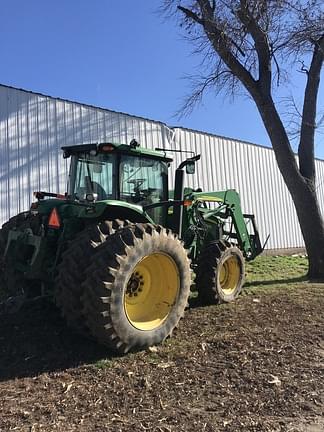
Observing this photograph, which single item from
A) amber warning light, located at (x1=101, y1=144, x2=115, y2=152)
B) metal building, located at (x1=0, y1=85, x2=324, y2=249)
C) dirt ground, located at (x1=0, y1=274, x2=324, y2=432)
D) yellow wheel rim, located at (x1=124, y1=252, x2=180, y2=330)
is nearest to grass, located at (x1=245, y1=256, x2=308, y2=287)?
metal building, located at (x1=0, y1=85, x2=324, y2=249)

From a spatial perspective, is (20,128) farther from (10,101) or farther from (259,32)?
(259,32)

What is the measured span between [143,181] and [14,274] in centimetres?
226

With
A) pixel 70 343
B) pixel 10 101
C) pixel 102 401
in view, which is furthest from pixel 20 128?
pixel 102 401

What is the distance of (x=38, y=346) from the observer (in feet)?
19.6

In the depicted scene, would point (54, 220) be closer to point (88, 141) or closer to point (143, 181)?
point (143, 181)

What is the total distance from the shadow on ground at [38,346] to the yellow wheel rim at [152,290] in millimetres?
681

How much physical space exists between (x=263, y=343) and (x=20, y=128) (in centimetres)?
759

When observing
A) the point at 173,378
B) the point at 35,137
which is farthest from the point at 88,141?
the point at 173,378

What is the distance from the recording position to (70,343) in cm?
612

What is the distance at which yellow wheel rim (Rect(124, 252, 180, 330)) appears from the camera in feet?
20.6

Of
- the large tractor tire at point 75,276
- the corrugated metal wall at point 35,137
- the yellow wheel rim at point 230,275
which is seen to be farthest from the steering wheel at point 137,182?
the corrugated metal wall at point 35,137

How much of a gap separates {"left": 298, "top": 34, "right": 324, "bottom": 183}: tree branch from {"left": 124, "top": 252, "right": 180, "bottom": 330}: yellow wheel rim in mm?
7855

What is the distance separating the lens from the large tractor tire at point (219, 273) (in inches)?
331

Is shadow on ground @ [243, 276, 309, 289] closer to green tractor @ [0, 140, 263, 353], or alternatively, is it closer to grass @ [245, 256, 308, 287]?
grass @ [245, 256, 308, 287]
